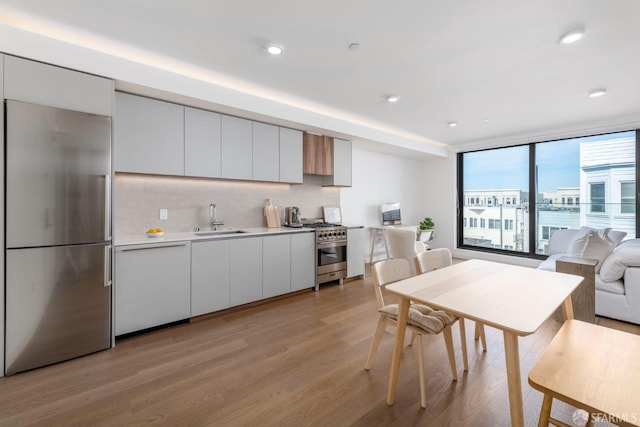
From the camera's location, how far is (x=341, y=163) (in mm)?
4488

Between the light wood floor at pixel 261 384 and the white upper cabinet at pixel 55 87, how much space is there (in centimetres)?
197

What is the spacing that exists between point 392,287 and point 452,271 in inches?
24.7

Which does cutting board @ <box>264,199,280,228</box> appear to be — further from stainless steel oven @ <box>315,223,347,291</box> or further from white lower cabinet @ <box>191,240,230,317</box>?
white lower cabinet @ <box>191,240,230,317</box>

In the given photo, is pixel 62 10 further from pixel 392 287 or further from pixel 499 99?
pixel 499 99

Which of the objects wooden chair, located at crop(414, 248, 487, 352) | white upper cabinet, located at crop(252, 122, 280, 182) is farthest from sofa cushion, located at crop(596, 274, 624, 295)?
white upper cabinet, located at crop(252, 122, 280, 182)

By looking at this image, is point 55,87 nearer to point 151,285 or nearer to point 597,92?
point 151,285

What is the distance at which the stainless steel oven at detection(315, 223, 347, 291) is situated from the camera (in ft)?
12.9

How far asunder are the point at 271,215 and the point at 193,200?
1.03 m

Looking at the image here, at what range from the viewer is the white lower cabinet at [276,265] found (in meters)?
3.38

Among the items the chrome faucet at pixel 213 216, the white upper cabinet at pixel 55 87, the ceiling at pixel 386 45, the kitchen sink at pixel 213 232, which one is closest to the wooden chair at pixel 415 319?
the ceiling at pixel 386 45

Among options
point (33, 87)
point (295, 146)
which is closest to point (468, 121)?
point (295, 146)

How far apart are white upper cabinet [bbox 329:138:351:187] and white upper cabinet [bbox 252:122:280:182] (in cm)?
102

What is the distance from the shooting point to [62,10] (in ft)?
6.32

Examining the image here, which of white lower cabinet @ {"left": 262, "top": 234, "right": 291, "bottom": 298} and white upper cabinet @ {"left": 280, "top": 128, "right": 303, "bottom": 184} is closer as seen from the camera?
white lower cabinet @ {"left": 262, "top": 234, "right": 291, "bottom": 298}
